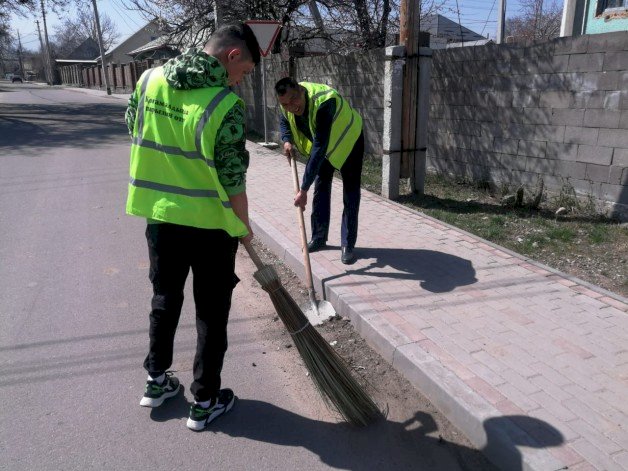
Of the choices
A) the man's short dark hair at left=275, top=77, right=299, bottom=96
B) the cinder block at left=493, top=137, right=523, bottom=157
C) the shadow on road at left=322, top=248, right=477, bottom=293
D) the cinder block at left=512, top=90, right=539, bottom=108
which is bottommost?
the shadow on road at left=322, top=248, right=477, bottom=293

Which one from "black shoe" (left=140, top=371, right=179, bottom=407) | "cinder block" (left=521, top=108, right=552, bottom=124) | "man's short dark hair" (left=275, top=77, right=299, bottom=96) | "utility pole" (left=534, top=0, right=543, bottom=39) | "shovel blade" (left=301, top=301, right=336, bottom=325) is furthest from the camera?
"utility pole" (left=534, top=0, right=543, bottom=39)

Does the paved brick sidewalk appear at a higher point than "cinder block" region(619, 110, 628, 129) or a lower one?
lower

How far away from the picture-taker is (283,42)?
14.0 m

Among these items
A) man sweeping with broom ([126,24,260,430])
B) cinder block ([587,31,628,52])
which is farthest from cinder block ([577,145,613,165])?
man sweeping with broom ([126,24,260,430])

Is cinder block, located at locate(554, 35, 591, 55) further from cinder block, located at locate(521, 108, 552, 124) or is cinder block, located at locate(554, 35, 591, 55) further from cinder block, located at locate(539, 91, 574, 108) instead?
cinder block, located at locate(521, 108, 552, 124)

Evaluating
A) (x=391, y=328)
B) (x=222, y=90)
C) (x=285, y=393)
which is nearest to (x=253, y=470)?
(x=285, y=393)

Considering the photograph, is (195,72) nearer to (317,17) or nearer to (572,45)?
(572,45)

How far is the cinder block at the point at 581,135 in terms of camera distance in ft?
18.6

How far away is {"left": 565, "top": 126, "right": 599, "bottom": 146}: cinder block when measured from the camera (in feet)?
18.6

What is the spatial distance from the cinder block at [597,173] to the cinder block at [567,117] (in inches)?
20.4

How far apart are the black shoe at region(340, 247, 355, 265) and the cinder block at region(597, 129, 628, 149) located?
125 inches

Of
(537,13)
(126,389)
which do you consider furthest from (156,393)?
(537,13)

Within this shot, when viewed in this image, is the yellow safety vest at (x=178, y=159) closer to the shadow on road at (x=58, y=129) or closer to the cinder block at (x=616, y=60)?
the cinder block at (x=616, y=60)

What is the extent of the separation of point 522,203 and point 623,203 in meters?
1.10
